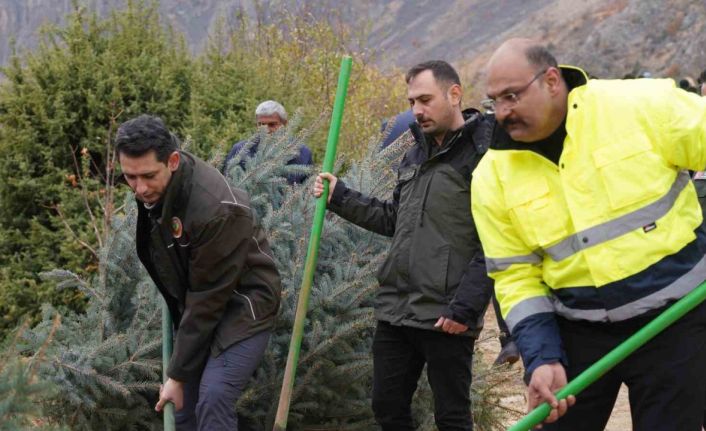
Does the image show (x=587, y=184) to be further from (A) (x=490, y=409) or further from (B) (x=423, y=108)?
(A) (x=490, y=409)

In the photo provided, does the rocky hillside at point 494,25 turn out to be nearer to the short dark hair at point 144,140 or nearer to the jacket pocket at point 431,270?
the short dark hair at point 144,140

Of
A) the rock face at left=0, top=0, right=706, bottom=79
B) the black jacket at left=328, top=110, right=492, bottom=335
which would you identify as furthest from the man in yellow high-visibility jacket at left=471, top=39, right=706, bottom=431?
the rock face at left=0, top=0, right=706, bottom=79

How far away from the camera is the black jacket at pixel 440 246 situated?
4.27m

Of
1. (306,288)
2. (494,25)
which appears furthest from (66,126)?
(494,25)

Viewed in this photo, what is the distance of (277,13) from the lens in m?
15.5

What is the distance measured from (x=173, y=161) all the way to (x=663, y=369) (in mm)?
2044

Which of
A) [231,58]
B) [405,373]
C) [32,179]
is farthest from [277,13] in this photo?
[405,373]

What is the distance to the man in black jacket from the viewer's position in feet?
14.2

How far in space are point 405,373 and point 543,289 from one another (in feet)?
4.25

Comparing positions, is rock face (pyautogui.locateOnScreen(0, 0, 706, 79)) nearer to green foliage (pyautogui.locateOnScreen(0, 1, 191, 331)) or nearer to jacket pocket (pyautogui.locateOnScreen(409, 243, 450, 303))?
green foliage (pyautogui.locateOnScreen(0, 1, 191, 331))

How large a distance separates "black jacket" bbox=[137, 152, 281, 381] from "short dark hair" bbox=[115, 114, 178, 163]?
0.12m

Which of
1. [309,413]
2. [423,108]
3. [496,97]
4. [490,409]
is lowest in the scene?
[490,409]

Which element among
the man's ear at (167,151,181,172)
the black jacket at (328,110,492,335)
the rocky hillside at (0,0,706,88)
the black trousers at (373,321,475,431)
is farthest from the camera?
the rocky hillside at (0,0,706,88)

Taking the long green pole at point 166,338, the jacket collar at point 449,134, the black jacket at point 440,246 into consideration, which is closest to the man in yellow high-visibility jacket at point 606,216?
the black jacket at point 440,246
